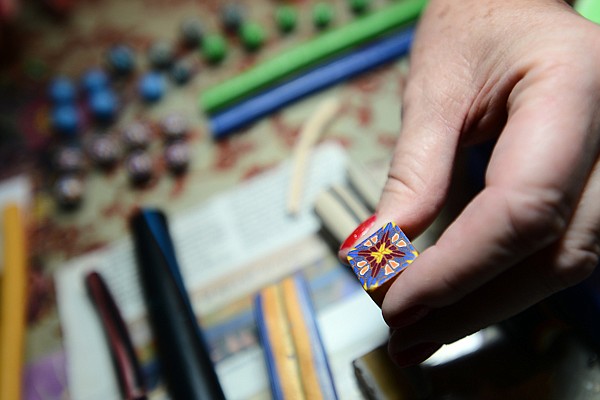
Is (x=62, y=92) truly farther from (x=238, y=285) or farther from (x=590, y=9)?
(x=590, y=9)

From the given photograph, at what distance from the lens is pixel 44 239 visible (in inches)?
30.0

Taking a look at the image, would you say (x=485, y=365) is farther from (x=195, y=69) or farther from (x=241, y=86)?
(x=195, y=69)

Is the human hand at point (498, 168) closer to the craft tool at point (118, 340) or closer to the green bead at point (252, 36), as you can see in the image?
the craft tool at point (118, 340)

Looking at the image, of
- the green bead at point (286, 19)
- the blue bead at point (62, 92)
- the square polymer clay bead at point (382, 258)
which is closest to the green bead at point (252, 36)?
the green bead at point (286, 19)

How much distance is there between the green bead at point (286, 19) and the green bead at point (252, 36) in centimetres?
3

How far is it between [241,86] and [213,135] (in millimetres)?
89

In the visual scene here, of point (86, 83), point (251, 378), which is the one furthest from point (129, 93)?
point (251, 378)

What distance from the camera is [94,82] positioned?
2.87 feet

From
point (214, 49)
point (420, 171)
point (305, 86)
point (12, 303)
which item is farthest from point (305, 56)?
point (12, 303)

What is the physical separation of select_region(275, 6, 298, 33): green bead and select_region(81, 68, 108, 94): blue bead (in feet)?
1.02

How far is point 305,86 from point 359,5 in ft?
0.60

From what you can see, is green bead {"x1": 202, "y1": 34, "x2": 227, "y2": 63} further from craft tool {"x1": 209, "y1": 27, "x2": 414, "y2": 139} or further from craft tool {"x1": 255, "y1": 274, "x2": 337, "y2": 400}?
craft tool {"x1": 255, "y1": 274, "x2": 337, "y2": 400}

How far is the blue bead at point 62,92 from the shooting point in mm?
875

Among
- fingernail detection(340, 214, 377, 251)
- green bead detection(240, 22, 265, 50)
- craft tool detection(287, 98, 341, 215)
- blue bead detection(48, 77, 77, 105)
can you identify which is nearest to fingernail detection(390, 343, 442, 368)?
fingernail detection(340, 214, 377, 251)
